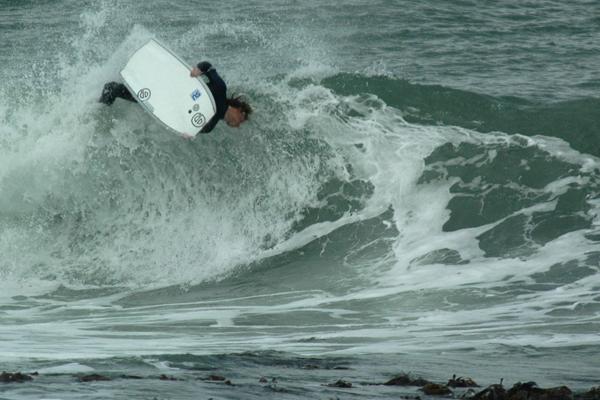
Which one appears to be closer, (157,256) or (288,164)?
(157,256)

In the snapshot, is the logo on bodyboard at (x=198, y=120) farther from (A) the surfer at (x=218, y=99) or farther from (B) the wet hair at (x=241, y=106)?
(B) the wet hair at (x=241, y=106)

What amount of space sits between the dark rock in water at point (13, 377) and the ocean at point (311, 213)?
0.23 feet

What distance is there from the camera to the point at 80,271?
13406 mm

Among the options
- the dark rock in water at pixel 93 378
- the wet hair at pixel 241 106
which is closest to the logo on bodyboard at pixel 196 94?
the wet hair at pixel 241 106

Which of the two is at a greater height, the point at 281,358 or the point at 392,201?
the point at 392,201

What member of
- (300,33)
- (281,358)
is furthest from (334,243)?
(300,33)

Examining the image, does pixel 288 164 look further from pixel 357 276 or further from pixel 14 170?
pixel 14 170

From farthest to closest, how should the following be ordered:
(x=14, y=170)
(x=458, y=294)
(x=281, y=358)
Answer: (x=14, y=170) < (x=458, y=294) < (x=281, y=358)

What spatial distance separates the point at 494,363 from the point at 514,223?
549 centimetres

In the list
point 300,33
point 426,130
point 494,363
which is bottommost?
point 494,363

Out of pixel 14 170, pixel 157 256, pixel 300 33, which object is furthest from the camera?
pixel 300 33

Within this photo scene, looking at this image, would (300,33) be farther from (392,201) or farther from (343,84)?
(392,201)

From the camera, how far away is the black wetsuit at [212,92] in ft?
42.3

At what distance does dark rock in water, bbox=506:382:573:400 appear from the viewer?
22.5 ft
